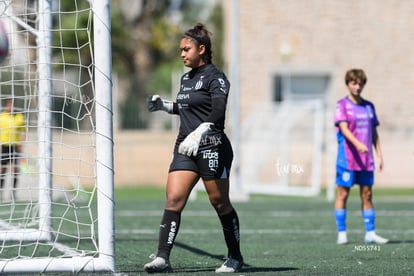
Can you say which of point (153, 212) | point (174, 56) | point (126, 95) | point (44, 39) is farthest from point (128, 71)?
point (44, 39)

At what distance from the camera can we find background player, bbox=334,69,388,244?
1083cm

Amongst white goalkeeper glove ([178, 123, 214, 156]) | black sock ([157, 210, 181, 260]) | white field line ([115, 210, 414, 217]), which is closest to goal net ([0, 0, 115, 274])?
black sock ([157, 210, 181, 260])

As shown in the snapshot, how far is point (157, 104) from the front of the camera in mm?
8234

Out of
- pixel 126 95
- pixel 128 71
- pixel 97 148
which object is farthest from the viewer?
pixel 128 71

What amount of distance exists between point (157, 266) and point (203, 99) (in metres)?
1.42

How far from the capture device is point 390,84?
28719mm

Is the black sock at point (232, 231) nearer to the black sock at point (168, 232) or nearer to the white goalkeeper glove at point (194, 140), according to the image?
the black sock at point (168, 232)

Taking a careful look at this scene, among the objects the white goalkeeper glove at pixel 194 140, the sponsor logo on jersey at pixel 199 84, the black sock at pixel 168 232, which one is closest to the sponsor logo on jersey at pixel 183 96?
the sponsor logo on jersey at pixel 199 84

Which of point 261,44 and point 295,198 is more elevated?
point 261,44

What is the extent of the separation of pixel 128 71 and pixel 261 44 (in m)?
13.8

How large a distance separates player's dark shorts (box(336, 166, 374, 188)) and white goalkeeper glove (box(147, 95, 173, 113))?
327 centimetres

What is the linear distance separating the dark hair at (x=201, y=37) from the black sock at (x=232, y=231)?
133cm

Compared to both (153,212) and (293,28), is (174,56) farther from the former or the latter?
(153,212)

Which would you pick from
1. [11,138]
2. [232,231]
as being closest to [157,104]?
[232,231]
